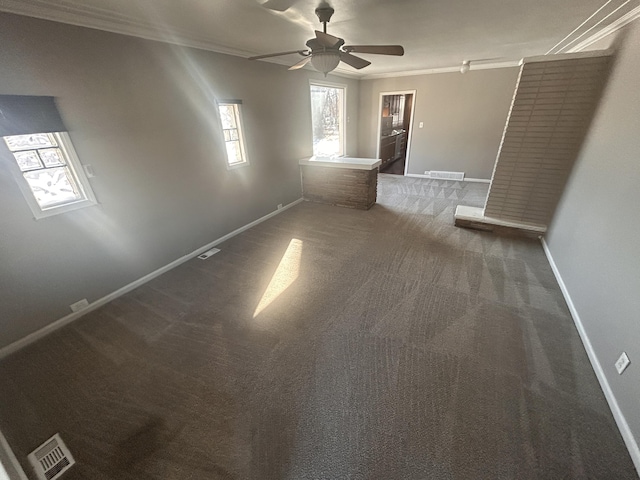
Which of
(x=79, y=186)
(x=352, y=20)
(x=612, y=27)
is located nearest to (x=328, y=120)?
(x=352, y=20)

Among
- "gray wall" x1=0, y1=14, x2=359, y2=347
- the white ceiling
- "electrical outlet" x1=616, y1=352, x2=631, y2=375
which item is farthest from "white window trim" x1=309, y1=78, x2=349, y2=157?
"electrical outlet" x1=616, y1=352, x2=631, y2=375

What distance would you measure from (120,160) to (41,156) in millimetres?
554

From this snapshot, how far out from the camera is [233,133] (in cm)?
384

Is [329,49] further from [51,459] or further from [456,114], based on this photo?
[456,114]

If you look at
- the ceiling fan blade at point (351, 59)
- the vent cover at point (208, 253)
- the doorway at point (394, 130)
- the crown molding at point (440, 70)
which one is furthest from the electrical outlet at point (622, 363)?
the doorway at point (394, 130)

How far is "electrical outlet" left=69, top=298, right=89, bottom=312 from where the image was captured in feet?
8.04

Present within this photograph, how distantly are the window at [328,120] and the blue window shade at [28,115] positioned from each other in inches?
173

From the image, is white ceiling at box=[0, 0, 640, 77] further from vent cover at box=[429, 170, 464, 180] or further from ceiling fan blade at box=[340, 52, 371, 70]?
vent cover at box=[429, 170, 464, 180]

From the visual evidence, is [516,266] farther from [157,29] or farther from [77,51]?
[77,51]

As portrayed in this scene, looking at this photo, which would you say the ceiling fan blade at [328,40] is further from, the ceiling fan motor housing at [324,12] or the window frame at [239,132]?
the window frame at [239,132]

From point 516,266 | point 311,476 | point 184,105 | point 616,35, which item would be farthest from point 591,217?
point 184,105

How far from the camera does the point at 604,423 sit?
4.98 ft

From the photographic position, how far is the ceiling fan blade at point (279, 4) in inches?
76.6

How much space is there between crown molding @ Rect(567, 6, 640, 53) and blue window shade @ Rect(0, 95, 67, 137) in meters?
4.94
